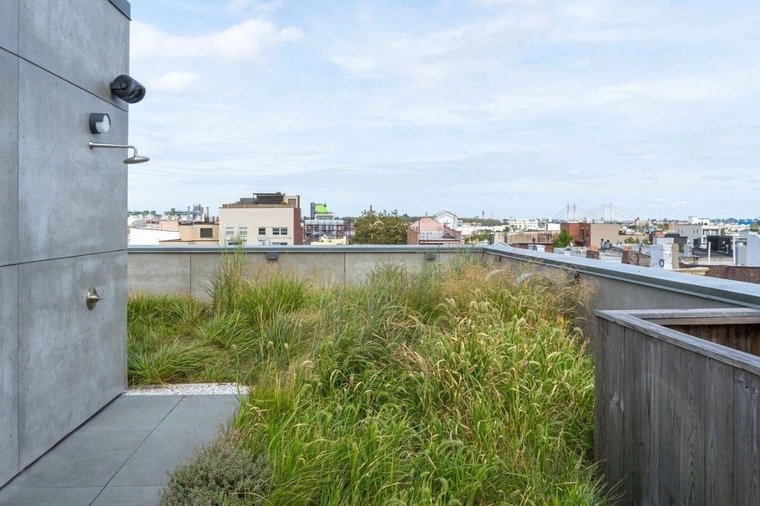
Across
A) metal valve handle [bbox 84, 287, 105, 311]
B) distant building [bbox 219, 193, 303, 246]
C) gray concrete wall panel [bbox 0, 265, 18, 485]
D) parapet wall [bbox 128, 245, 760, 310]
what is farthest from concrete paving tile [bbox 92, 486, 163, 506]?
distant building [bbox 219, 193, 303, 246]

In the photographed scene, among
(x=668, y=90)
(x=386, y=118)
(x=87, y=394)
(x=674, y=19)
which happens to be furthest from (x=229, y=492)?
(x=386, y=118)

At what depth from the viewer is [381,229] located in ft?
115

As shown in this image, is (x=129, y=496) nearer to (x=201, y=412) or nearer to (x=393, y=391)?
(x=201, y=412)

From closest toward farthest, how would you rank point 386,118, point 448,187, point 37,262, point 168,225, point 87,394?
1. point 37,262
2. point 87,394
3. point 386,118
4. point 448,187
5. point 168,225

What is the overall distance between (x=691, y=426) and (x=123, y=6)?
15.6 feet

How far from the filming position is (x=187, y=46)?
39.2 feet

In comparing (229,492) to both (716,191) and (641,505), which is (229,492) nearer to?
(641,505)

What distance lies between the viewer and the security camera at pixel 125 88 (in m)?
4.30

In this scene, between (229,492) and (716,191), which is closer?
(229,492)

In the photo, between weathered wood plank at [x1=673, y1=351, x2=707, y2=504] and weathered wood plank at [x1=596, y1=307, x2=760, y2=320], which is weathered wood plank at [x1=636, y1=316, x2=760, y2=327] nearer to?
weathered wood plank at [x1=596, y1=307, x2=760, y2=320]

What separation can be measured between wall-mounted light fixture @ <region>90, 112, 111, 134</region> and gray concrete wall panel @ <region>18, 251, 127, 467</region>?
2.91ft

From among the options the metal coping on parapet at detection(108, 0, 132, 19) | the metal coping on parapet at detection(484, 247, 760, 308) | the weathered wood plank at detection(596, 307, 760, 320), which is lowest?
the weathered wood plank at detection(596, 307, 760, 320)

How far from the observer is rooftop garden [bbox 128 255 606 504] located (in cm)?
263

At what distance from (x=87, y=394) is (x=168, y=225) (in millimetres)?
48608
